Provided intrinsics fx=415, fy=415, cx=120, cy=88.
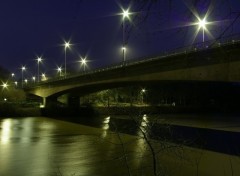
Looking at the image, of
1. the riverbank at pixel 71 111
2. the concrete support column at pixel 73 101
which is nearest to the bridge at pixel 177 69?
the riverbank at pixel 71 111

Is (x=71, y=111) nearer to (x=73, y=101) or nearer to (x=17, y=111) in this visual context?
(x=73, y=101)

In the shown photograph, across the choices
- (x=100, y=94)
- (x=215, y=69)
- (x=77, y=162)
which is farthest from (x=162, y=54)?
(x=100, y=94)

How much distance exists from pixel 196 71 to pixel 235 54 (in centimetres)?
480

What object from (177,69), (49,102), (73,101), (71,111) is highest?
(177,69)

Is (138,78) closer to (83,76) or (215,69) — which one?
(215,69)

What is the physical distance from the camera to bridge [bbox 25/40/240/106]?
27.0 metres

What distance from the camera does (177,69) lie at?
34.7 metres

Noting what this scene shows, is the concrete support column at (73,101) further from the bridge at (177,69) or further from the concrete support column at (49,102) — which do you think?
the bridge at (177,69)

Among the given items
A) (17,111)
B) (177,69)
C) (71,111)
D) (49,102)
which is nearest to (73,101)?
(49,102)

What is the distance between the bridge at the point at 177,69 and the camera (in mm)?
26984

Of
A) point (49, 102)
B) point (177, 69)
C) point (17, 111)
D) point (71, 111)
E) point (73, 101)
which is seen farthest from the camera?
point (73, 101)

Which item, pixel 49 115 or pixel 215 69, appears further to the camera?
pixel 49 115

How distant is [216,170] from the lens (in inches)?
744

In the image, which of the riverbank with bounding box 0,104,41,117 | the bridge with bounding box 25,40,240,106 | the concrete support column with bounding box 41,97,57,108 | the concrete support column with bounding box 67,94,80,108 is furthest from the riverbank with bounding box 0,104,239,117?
the bridge with bounding box 25,40,240,106
